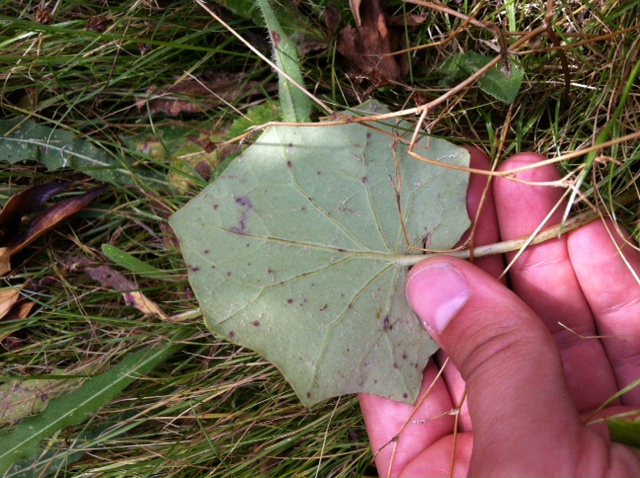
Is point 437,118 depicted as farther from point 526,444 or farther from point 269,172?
point 526,444

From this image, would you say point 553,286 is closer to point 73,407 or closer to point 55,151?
point 73,407

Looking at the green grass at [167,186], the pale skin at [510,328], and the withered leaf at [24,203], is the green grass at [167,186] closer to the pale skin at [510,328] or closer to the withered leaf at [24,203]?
the withered leaf at [24,203]

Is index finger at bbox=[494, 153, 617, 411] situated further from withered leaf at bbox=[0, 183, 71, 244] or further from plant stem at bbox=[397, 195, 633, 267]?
withered leaf at bbox=[0, 183, 71, 244]

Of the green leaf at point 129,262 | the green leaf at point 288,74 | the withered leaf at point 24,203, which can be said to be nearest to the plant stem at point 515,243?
the green leaf at point 288,74

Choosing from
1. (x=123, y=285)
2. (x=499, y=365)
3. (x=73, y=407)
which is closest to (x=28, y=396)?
(x=73, y=407)

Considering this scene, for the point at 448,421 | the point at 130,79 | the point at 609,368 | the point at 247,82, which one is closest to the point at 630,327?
the point at 609,368

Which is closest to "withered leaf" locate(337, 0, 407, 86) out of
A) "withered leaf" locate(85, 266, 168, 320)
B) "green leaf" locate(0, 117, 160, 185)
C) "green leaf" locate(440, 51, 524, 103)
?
"green leaf" locate(440, 51, 524, 103)
